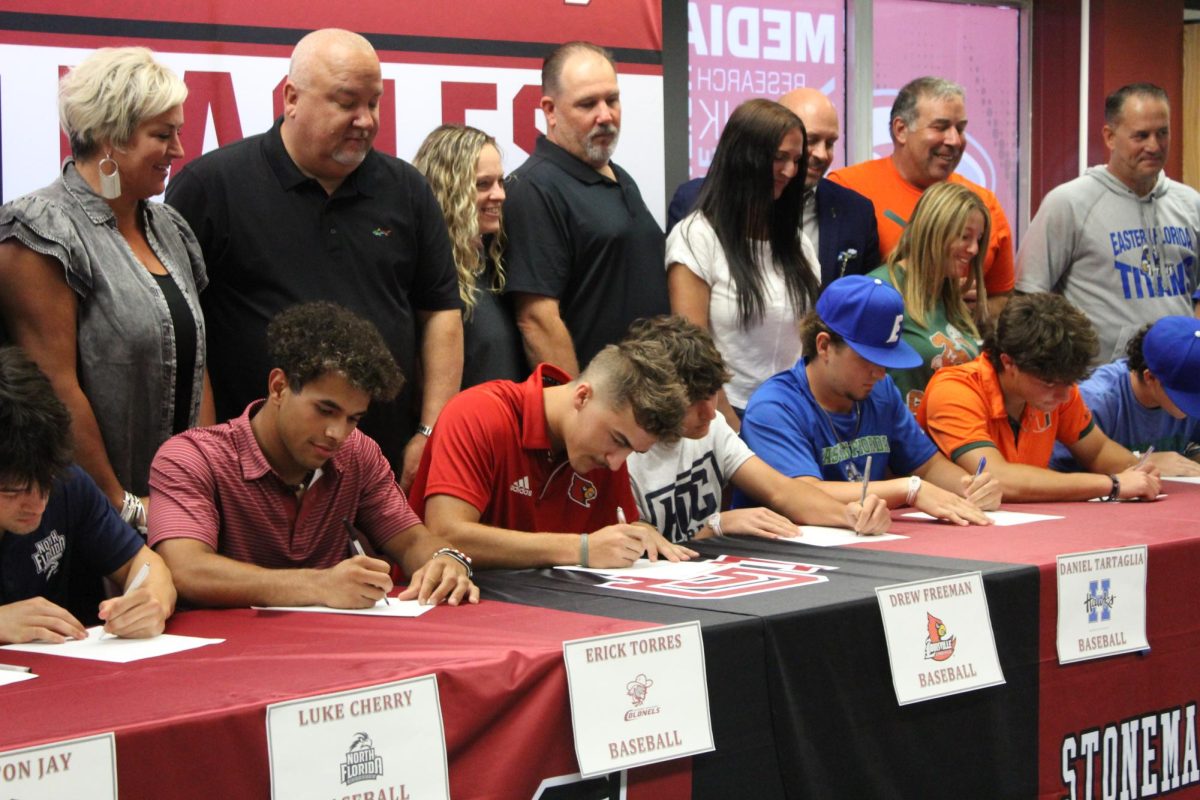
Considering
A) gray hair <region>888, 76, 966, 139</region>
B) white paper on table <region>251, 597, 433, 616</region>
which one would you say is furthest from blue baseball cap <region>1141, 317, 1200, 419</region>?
white paper on table <region>251, 597, 433, 616</region>

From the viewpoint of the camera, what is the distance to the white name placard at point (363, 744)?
1.38 metres

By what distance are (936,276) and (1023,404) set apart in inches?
16.1

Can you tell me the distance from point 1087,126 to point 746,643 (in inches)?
187

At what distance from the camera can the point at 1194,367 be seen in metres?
3.24

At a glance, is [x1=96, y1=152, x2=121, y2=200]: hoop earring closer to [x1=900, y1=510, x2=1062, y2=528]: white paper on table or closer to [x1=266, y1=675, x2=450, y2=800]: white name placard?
[x1=266, y1=675, x2=450, y2=800]: white name placard

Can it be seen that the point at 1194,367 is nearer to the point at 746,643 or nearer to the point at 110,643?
the point at 746,643

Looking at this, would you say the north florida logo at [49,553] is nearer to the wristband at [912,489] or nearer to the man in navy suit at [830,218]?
the wristband at [912,489]

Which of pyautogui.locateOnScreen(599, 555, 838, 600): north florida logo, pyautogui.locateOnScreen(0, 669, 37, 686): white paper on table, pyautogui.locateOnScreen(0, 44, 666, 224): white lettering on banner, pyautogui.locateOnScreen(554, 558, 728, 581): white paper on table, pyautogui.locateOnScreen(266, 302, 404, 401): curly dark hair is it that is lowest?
pyautogui.locateOnScreen(554, 558, 728, 581): white paper on table

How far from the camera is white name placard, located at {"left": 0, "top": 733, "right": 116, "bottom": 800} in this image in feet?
4.00

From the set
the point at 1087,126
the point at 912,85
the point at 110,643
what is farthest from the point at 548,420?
the point at 1087,126

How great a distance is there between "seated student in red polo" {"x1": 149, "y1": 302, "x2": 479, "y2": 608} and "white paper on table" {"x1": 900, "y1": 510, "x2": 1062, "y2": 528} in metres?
1.17

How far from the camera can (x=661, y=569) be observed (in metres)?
2.23

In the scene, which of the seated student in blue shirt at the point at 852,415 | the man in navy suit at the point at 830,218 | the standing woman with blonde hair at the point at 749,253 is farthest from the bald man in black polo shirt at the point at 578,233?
the seated student in blue shirt at the point at 852,415

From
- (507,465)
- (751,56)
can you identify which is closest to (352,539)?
(507,465)
